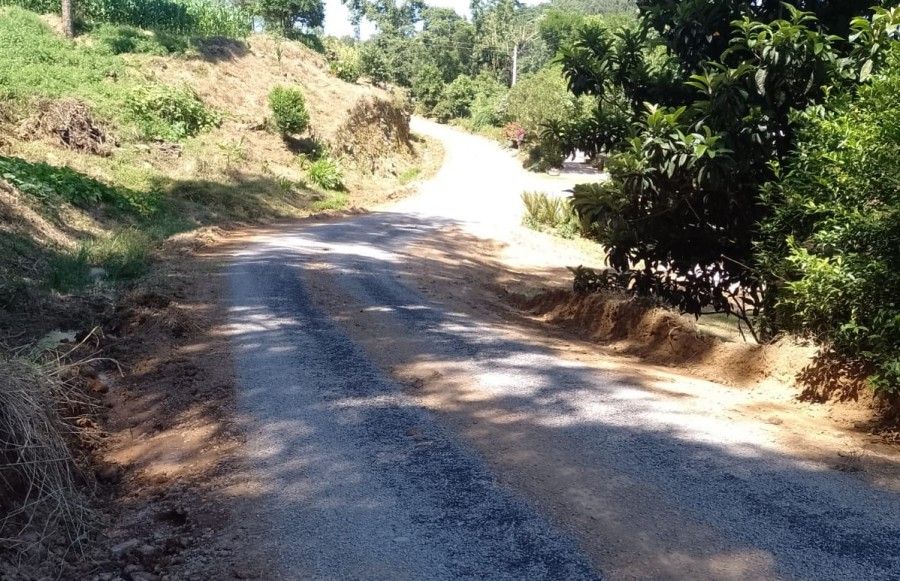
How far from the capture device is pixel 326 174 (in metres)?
27.9

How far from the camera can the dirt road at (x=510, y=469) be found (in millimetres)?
3596

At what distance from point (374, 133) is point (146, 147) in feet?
51.5

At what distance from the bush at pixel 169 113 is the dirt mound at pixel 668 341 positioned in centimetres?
1670

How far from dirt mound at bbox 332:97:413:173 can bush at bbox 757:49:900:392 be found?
2712 centimetres

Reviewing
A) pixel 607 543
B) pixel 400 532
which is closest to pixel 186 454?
pixel 400 532

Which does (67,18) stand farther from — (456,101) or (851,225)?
(456,101)

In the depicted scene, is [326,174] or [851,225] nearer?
[851,225]

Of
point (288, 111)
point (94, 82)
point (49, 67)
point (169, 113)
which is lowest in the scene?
point (169, 113)

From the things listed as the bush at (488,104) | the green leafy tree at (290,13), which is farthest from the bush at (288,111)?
the bush at (488,104)

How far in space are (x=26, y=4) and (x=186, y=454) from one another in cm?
3040

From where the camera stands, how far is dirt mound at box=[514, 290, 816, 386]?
681cm

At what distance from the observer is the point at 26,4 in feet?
93.3

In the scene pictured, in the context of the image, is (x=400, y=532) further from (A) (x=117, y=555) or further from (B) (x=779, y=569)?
(B) (x=779, y=569)

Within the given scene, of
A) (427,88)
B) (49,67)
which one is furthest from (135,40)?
(427,88)
